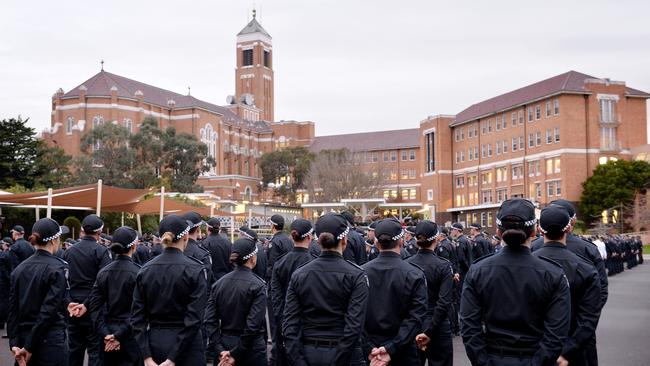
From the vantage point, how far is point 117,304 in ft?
24.0

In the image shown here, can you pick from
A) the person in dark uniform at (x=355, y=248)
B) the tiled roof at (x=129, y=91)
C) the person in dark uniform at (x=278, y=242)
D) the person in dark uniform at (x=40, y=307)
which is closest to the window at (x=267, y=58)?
the tiled roof at (x=129, y=91)

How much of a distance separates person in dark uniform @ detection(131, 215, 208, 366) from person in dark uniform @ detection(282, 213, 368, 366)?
907mm

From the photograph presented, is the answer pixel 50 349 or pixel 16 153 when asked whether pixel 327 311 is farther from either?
pixel 16 153

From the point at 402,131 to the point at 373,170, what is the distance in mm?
26771

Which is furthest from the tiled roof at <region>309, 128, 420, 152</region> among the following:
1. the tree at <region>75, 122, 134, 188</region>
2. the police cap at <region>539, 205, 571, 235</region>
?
the police cap at <region>539, 205, 571, 235</region>

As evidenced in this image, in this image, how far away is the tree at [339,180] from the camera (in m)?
84.9

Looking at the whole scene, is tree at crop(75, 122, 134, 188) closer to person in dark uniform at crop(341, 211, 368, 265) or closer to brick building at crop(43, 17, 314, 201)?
brick building at crop(43, 17, 314, 201)

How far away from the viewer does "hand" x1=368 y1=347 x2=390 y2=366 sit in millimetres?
5805

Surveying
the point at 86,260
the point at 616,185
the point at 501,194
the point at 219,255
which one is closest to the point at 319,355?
the point at 86,260

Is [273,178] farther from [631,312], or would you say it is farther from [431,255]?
[431,255]

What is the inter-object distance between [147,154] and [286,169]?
41.0 m

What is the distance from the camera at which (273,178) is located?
108m

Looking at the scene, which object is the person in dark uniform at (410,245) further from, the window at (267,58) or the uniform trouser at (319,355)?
the window at (267,58)

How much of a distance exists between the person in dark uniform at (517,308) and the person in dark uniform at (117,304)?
3864mm
